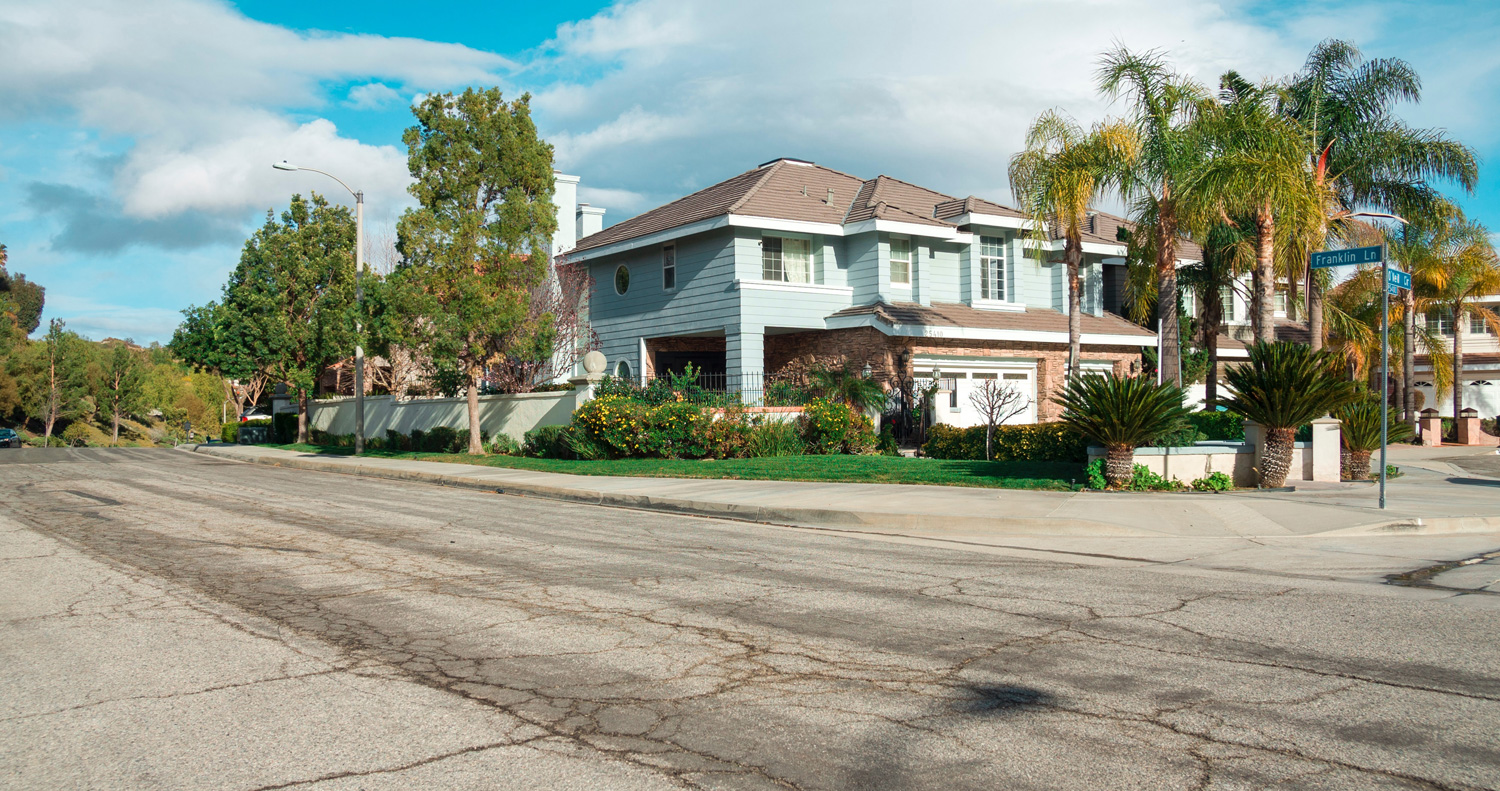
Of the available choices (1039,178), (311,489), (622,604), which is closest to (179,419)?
(311,489)

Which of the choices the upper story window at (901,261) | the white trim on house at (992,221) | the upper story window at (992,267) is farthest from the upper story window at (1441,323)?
the upper story window at (901,261)

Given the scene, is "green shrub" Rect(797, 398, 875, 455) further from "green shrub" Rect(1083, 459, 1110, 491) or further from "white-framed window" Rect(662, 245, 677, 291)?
"green shrub" Rect(1083, 459, 1110, 491)

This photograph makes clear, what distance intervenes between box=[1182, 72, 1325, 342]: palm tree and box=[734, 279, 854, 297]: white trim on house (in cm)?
1090

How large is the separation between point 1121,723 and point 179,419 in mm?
99760

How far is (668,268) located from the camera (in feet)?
95.9

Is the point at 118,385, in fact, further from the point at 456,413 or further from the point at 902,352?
the point at 902,352

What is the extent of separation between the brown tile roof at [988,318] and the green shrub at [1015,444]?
494 cm

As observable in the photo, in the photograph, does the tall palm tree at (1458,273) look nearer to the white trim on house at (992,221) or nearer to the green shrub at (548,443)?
the white trim on house at (992,221)

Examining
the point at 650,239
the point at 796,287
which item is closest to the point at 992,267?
the point at 796,287

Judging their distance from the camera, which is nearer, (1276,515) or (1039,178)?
(1276,515)

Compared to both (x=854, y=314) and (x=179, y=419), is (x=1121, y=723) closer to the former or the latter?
(x=854, y=314)

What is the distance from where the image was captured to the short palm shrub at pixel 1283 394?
49.5ft

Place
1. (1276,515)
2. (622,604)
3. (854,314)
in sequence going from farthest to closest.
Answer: (854,314) < (1276,515) < (622,604)

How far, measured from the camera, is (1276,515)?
12.6 m
